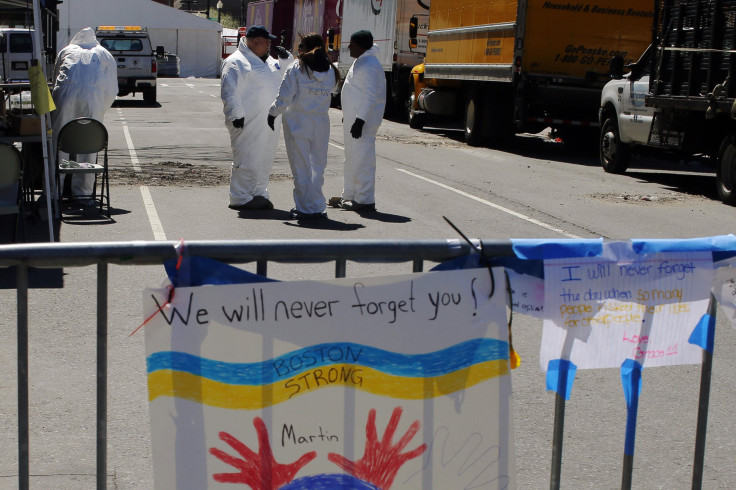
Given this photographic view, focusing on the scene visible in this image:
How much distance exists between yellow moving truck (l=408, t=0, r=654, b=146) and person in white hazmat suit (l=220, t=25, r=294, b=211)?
8.11 meters

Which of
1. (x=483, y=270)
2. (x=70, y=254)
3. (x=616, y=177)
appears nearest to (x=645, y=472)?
(x=483, y=270)

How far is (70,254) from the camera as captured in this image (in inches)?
101

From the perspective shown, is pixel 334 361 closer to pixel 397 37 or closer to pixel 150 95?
pixel 397 37

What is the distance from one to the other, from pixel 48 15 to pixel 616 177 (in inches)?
343

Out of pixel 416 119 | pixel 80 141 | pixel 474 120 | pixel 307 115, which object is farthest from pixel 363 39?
pixel 416 119

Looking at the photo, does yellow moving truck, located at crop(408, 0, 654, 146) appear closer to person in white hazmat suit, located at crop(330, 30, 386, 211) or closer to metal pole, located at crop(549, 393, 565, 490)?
person in white hazmat suit, located at crop(330, 30, 386, 211)

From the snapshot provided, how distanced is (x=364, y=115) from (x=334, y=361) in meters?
8.62

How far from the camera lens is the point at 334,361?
2713 millimetres

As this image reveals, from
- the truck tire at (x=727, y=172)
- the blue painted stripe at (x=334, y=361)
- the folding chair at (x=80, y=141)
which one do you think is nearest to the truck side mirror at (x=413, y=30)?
the truck tire at (x=727, y=172)

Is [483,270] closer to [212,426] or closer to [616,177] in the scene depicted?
[212,426]

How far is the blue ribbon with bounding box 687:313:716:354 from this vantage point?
9.80 ft

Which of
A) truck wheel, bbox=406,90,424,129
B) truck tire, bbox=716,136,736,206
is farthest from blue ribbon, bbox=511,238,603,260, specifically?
truck wheel, bbox=406,90,424,129

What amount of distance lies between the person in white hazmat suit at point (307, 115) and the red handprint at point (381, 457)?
774 centimetres

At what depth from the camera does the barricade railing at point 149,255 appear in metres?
2.57
